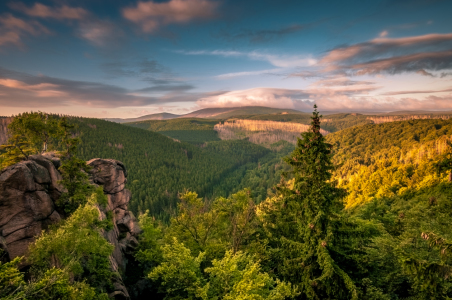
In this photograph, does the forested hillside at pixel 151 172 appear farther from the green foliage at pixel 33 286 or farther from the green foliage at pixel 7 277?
the green foliage at pixel 7 277

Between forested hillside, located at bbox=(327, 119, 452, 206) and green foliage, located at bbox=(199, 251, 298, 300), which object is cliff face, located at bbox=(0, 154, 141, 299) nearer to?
green foliage, located at bbox=(199, 251, 298, 300)

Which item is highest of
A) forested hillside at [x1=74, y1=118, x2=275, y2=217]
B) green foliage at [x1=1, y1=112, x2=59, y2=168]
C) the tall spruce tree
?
green foliage at [x1=1, y1=112, x2=59, y2=168]

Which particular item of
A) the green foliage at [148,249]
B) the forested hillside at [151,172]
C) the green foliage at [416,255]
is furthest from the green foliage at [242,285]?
the forested hillside at [151,172]

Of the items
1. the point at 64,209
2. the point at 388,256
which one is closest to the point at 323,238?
the point at 388,256

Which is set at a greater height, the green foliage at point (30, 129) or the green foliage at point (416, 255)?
the green foliage at point (30, 129)

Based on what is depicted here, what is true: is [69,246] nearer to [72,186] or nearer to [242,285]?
[72,186]

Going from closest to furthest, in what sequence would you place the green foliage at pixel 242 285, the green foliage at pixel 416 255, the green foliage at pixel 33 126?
the green foliage at pixel 416 255
the green foliage at pixel 242 285
the green foliage at pixel 33 126

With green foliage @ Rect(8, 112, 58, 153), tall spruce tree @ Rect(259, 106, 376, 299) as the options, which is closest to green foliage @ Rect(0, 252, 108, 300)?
tall spruce tree @ Rect(259, 106, 376, 299)

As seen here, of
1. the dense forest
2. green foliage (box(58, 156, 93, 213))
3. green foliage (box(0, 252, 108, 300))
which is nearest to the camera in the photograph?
green foliage (box(0, 252, 108, 300))

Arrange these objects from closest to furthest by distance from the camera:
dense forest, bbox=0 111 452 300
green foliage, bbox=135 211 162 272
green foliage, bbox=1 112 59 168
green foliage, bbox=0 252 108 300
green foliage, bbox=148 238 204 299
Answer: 1. green foliage, bbox=0 252 108 300
2. dense forest, bbox=0 111 452 300
3. green foliage, bbox=148 238 204 299
4. green foliage, bbox=1 112 59 168
5. green foliage, bbox=135 211 162 272

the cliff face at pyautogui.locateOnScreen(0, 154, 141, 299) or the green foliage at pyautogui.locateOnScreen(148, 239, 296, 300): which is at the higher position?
the cliff face at pyautogui.locateOnScreen(0, 154, 141, 299)

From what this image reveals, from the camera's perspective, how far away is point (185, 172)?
180625 millimetres

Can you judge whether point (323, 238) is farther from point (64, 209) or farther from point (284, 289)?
point (64, 209)

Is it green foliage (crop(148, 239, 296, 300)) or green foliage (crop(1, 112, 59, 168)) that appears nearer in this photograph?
green foliage (crop(148, 239, 296, 300))
